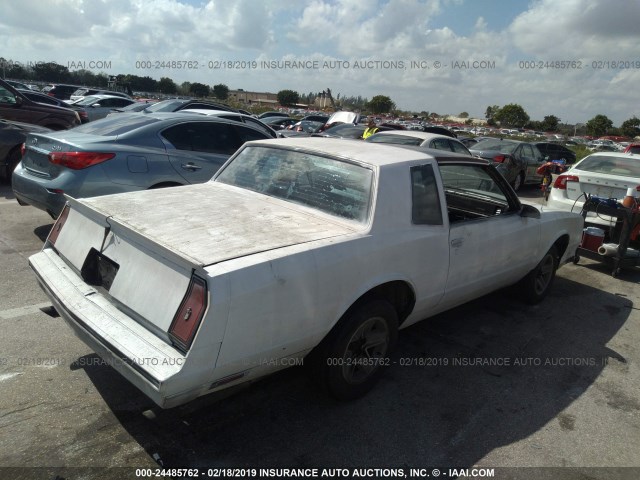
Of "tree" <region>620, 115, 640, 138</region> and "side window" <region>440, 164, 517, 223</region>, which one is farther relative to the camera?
"tree" <region>620, 115, 640, 138</region>

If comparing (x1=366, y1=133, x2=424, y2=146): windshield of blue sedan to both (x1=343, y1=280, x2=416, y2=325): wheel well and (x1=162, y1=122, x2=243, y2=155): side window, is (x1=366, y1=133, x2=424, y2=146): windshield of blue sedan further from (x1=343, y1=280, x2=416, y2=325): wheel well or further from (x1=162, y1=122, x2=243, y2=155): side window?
(x1=343, y1=280, x2=416, y2=325): wheel well

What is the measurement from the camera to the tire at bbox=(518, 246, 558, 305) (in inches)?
194

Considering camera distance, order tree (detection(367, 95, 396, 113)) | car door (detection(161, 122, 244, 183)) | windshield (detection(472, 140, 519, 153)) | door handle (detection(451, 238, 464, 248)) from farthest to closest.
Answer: tree (detection(367, 95, 396, 113)), windshield (detection(472, 140, 519, 153)), car door (detection(161, 122, 244, 183)), door handle (detection(451, 238, 464, 248))

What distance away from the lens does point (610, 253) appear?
6270mm

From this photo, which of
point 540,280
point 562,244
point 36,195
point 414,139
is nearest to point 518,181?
point 414,139

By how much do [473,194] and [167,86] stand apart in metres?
68.7

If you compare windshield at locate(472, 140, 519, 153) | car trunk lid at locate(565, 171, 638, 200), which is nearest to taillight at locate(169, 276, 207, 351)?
car trunk lid at locate(565, 171, 638, 200)

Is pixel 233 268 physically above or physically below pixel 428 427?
above

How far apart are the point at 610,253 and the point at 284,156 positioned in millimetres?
4799

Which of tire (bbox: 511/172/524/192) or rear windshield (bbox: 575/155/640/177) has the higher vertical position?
rear windshield (bbox: 575/155/640/177)

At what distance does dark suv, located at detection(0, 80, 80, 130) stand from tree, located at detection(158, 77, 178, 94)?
57861 mm

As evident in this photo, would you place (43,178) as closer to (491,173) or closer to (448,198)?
(448,198)

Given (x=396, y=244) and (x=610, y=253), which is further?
(x=610, y=253)

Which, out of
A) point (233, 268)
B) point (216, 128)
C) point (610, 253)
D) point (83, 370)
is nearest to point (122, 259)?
point (233, 268)
